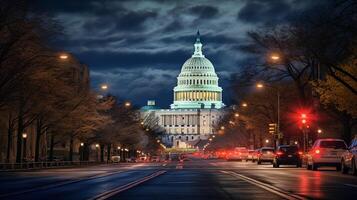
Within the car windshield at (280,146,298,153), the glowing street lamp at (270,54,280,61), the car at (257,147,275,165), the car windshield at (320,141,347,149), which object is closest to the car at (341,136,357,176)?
the car windshield at (320,141,347,149)

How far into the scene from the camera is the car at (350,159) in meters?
36.3

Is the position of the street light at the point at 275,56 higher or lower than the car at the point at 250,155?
higher

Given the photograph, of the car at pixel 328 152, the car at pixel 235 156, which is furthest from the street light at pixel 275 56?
the car at pixel 235 156

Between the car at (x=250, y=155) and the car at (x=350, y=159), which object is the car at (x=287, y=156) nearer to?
the car at (x=350, y=159)

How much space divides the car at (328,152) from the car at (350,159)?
220cm

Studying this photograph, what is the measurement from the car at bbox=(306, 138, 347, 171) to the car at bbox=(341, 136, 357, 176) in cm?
220

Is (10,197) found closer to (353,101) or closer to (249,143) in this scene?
(353,101)

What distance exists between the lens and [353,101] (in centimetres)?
5556

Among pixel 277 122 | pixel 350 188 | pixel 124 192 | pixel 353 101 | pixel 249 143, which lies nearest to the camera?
pixel 124 192

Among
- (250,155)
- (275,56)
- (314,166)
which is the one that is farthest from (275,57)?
(250,155)

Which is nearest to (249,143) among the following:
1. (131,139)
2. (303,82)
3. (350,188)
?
(131,139)

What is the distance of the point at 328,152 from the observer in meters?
43.5

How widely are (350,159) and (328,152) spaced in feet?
19.0

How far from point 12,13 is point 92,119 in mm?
30144
